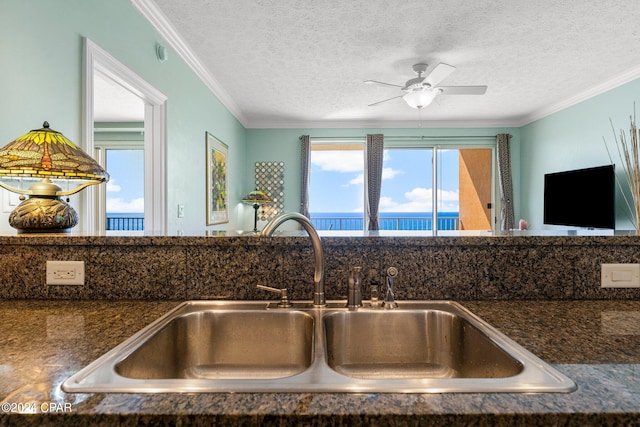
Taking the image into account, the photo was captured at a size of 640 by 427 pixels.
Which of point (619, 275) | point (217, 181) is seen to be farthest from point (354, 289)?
point (217, 181)

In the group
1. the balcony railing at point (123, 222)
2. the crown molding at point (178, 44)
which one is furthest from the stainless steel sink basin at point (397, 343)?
the balcony railing at point (123, 222)

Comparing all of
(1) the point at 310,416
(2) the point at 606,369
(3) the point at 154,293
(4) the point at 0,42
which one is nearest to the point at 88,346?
(3) the point at 154,293

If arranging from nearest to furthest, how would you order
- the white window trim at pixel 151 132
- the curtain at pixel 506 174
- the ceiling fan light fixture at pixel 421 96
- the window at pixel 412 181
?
1. the white window trim at pixel 151 132
2. the ceiling fan light fixture at pixel 421 96
3. the curtain at pixel 506 174
4. the window at pixel 412 181

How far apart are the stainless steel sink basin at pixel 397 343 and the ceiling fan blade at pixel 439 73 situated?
2572 mm

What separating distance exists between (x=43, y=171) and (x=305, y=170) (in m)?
4.66

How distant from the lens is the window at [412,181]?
5840mm

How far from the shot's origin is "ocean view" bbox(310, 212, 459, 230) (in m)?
6.00

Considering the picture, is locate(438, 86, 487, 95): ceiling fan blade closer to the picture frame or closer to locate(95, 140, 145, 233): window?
the picture frame

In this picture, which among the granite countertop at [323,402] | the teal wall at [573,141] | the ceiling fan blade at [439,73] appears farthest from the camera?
the teal wall at [573,141]

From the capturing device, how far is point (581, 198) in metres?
4.08

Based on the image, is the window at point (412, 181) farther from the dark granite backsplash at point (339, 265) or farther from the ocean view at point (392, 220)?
the dark granite backsplash at point (339, 265)

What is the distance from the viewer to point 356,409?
0.50 meters

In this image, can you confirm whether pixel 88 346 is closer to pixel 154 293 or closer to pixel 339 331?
pixel 154 293

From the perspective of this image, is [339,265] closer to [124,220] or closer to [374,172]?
[374,172]
